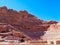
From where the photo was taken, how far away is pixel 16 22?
231 ft

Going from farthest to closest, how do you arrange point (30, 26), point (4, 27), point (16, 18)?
point (16, 18), point (30, 26), point (4, 27)

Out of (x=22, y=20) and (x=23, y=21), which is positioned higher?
(x=22, y=20)

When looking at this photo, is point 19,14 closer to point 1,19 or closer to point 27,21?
point 27,21

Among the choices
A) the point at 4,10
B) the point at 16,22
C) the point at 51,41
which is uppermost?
the point at 4,10

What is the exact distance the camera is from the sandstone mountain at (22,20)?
67225mm

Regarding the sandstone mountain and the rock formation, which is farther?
the sandstone mountain

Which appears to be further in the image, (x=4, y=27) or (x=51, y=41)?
(x=4, y=27)

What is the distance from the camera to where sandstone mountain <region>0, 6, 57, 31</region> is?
67.2 meters

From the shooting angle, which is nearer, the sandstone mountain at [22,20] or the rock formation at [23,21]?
the rock formation at [23,21]

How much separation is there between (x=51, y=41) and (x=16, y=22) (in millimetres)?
56022

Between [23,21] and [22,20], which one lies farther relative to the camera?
[22,20]

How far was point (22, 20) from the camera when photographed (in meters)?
75.4

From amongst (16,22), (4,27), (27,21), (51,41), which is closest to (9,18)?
(16,22)

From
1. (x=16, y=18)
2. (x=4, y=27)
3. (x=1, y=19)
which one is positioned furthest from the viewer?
(x=16, y=18)
